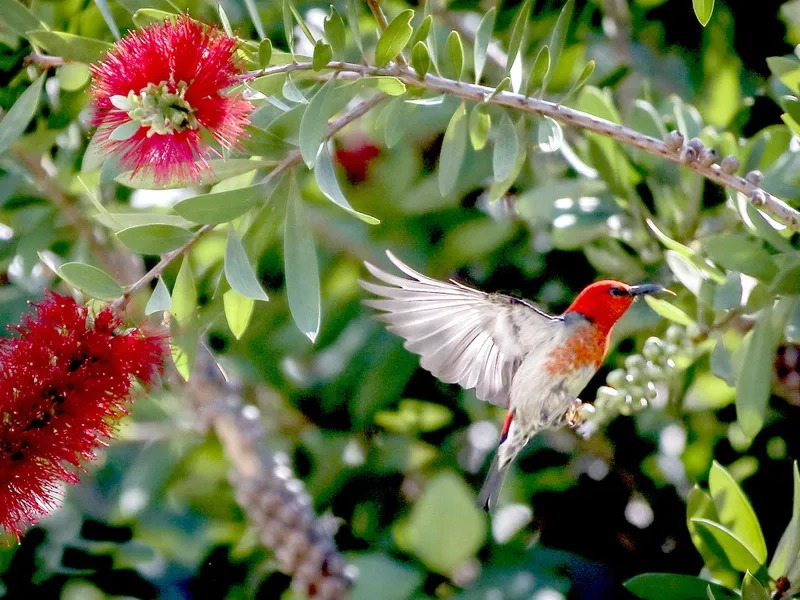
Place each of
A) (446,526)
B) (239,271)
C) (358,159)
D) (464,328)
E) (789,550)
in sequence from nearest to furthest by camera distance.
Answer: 1. (239,271)
2. (789,550)
3. (464,328)
4. (446,526)
5. (358,159)

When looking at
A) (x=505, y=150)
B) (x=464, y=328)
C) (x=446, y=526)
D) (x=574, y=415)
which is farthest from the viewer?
(x=446, y=526)

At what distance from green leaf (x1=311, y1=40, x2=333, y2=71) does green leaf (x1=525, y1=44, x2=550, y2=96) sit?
0.31 meters

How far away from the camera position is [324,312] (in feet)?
8.39

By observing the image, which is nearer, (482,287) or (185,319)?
(185,319)

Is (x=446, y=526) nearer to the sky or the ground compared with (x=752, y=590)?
nearer to the ground

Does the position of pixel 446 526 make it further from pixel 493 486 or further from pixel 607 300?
pixel 607 300

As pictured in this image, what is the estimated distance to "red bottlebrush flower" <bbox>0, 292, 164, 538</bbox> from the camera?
59.6 inches

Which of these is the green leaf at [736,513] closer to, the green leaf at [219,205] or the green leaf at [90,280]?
the green leaf at [219,205]

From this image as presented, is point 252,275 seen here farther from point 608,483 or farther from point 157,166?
point 608,483

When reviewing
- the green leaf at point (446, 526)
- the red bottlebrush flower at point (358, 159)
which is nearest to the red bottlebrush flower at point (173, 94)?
the green leaf at point (446, 526)

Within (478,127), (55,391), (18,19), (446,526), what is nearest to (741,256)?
(478,127)

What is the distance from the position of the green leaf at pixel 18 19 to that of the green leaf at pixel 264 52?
0.61 metres

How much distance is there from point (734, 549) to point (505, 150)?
757 millimetres

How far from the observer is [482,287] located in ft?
8.31
